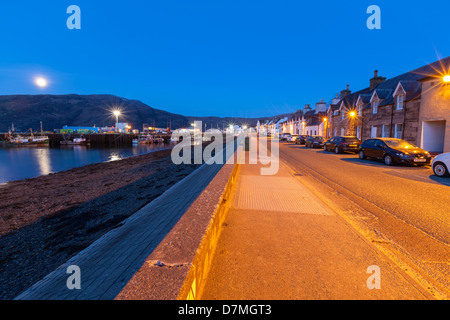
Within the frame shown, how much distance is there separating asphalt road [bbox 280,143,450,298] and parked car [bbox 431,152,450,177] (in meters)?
0.34

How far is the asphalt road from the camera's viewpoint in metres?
3.06

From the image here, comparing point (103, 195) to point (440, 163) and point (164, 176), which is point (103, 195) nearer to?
point (164, 176)

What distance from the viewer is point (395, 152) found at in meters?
12.5

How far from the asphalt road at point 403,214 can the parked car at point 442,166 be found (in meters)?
0.34

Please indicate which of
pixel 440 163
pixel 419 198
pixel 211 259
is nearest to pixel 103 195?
pixel 211 259

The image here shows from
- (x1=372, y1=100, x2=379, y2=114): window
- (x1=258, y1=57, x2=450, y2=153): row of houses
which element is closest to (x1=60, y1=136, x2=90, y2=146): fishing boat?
(x1=258, y1=57, x2=450, y2=153): row of houses

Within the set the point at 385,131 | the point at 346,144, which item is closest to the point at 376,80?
the point at 385,131

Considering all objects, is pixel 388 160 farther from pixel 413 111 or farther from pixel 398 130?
pixel 398 130

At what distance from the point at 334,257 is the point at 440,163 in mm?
9771

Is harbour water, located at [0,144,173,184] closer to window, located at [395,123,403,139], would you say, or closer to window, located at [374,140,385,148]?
window, located at [374,140,385,148]

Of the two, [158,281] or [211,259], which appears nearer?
[158,281]

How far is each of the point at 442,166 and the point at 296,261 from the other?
33.4 ft
